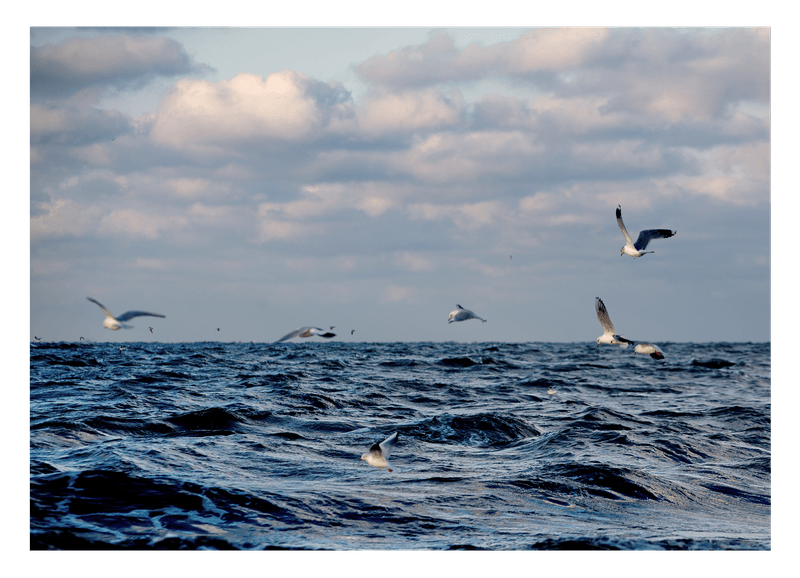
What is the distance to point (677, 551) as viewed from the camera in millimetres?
7148

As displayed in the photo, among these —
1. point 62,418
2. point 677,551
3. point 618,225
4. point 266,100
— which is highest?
point 266,100

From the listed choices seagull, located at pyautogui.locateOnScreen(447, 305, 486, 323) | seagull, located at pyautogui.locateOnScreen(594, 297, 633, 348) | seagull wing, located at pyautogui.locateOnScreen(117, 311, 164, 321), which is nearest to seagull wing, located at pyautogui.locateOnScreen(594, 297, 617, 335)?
seagull, located at pyautogui.locateOnScreen(594, 297, 633, 348)

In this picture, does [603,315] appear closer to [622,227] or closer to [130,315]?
[622,227]

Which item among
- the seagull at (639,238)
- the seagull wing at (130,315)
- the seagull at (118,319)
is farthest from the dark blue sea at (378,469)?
the seagull at (639,238)

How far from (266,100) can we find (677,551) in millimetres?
6696

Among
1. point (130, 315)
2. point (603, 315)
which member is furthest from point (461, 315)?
point (130, 315)

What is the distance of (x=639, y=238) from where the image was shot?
9.52 meters

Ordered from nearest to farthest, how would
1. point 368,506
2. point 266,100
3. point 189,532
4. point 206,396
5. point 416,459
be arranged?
point 189,532 → point 368,506 → point 266,100 → point 416,459 → point 206,396

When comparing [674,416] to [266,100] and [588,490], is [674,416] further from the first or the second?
[266,100]

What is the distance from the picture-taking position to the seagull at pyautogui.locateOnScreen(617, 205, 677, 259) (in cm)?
921

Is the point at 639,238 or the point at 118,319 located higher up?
the point at 639,238

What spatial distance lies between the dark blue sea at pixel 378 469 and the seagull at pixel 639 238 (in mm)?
2912

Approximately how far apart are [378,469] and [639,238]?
177 inches

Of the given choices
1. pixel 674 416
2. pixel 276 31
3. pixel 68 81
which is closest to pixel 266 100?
pixel 276 31
